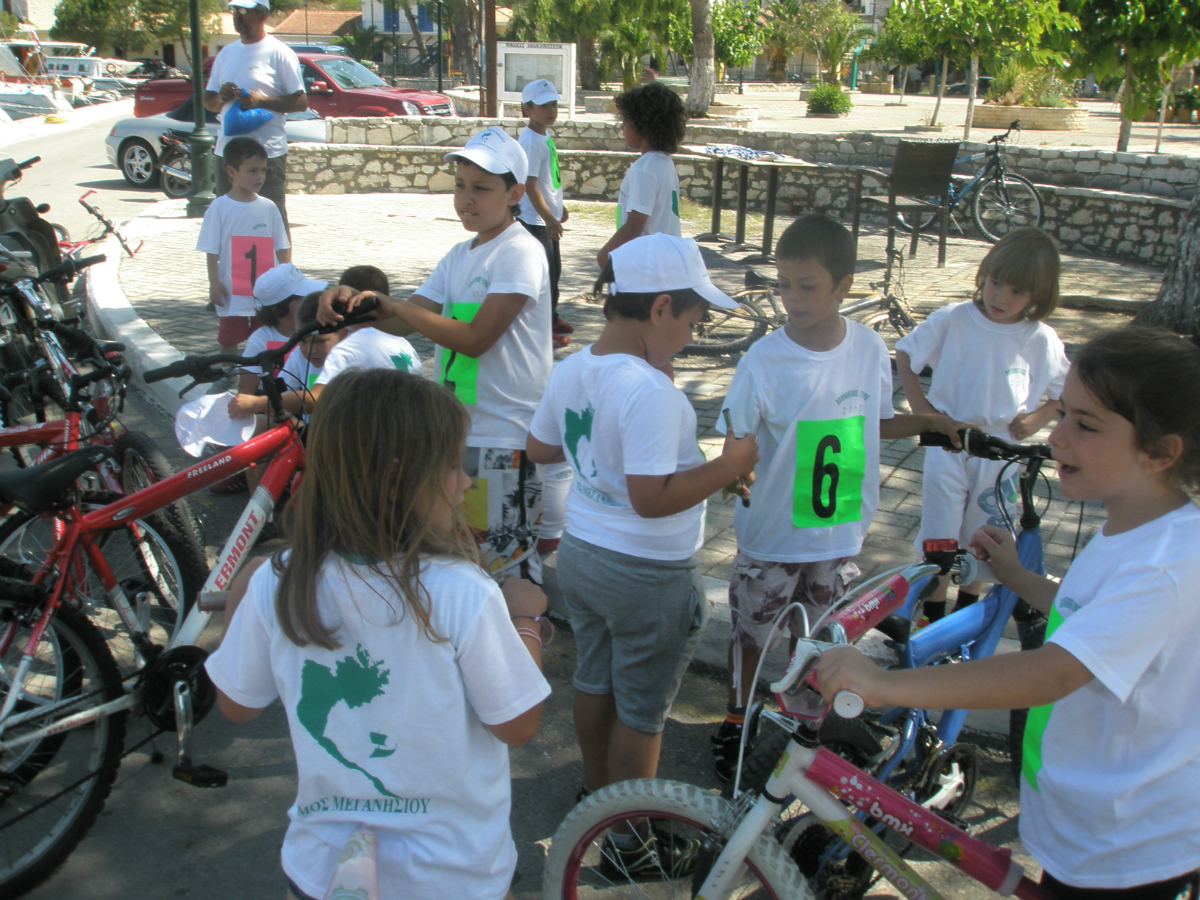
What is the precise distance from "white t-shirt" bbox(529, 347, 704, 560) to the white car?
49.1ft

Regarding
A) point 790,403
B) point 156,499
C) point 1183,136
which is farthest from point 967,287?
point 1183,136

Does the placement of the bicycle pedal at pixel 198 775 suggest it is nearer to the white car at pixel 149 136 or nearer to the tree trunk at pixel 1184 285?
the tree trunk at pixel 1184 285

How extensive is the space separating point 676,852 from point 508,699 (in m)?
0.97

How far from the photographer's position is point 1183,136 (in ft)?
71.9

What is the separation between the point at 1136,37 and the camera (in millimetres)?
9945

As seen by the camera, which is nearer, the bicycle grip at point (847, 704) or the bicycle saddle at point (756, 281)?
the bicycle grip at point (847, 704)

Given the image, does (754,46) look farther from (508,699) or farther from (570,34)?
(508,699)

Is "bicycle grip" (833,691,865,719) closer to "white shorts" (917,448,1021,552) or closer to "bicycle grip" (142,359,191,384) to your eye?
"white shorts" (917,448,1021,552)

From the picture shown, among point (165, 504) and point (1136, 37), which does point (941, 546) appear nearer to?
point (165, 504)

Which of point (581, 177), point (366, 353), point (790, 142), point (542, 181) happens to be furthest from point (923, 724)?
point (790, 142)

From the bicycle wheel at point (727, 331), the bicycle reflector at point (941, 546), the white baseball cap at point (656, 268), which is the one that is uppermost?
the white baseball cap at point (656, 268)

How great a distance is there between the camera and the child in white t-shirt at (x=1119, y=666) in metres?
1.58

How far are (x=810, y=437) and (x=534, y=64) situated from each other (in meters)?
16.6

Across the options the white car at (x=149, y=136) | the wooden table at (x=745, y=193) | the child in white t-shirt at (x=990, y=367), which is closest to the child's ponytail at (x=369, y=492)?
the child in white t-shirt at (x=990, y=367)
